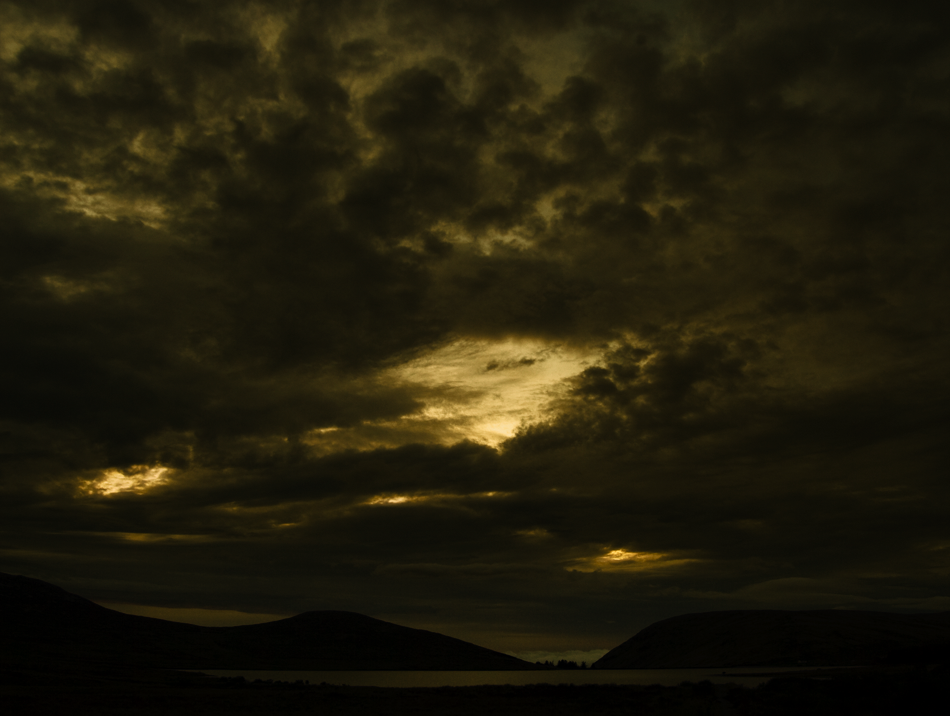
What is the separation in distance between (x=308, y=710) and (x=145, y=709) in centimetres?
1435

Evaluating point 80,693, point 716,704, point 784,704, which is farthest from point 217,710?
point 784,704

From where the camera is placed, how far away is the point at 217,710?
207ft

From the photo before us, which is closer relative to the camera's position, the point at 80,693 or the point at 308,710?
the point at 308,710

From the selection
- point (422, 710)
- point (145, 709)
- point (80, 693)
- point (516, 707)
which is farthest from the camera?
point (80, 693)

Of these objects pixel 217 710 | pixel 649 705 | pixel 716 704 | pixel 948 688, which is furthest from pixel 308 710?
pixel 948 688

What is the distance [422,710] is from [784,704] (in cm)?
3374

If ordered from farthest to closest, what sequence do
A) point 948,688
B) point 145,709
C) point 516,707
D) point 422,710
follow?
point 516,707
point 422,710
point 145,709
point 948,688

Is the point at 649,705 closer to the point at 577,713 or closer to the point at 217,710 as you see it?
the point at 577,713

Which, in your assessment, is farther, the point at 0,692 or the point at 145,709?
the point at 0,692

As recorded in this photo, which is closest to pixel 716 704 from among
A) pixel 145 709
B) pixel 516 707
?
pixel 516 707

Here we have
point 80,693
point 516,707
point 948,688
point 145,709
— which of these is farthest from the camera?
point 80,693

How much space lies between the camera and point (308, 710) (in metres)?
64.8

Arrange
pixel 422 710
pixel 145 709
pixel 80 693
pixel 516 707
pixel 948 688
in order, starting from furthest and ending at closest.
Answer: pixel 80 693
pixel 516 707
pixel 422 710
pixel 145 709
pixel 948 688

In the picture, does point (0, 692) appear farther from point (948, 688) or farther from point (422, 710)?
point (948, 688)
